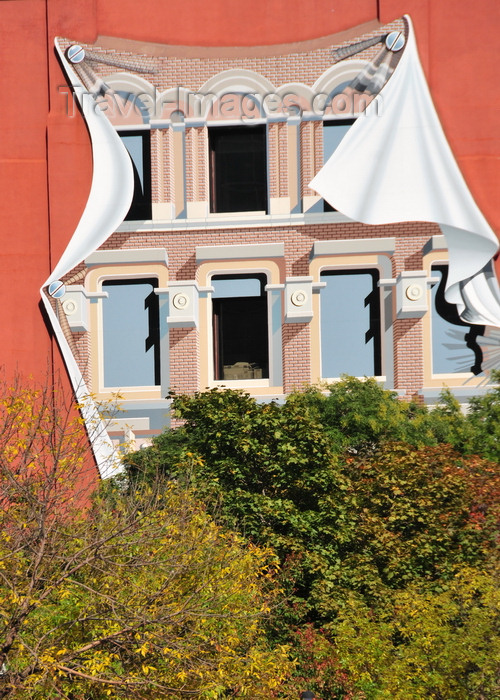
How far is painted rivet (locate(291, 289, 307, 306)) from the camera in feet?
84.3

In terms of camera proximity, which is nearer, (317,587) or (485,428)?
(317,587)

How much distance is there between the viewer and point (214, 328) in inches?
1033

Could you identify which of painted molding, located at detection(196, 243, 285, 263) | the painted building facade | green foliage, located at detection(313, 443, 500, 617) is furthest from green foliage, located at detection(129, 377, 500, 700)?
painted molding, located at detection(196, 243, 285, 263)

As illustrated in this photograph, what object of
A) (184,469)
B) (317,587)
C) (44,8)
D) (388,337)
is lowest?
(317,587)

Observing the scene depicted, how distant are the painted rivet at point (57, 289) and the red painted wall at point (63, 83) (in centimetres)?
48

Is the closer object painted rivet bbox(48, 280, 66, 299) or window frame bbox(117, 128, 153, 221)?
painted rivet bbox(48, 280, 66, 299)

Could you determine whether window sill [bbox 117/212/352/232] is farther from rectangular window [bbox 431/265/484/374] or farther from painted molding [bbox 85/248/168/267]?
rectangular window [bbox 431/265/484/374]

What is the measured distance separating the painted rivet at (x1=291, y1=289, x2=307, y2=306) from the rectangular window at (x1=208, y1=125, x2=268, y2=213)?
7.77ft

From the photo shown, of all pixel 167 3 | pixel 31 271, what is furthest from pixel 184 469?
pixel 167 3

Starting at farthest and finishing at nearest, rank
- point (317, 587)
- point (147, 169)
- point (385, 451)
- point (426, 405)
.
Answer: point (147, 169) < point (426, 405) < point (385, 451) < point (317, 587)

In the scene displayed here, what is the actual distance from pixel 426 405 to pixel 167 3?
1253 cm

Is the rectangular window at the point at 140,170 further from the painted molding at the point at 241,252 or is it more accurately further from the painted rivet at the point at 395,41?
the painted rivet at the point at 395,41

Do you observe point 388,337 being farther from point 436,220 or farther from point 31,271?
point 31,271

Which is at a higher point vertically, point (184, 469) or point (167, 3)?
point (167, 3)
